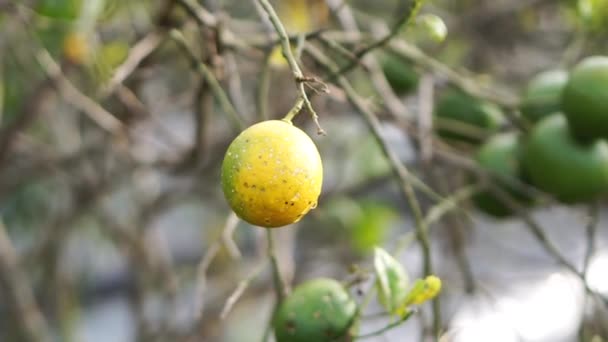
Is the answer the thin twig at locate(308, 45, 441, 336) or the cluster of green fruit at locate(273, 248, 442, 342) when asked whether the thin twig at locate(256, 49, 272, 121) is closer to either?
the thin twig at locate(308, 45, 441, 336)

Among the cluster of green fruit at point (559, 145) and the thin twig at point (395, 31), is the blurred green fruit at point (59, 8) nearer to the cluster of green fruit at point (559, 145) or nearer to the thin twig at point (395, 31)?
the thin twig at point (395, 31)

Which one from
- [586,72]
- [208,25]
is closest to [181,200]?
[208,25]

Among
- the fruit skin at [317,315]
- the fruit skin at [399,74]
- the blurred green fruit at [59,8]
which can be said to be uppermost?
the blurred green fruit at [59,8]

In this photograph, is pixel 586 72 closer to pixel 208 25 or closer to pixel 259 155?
pixel 208 25

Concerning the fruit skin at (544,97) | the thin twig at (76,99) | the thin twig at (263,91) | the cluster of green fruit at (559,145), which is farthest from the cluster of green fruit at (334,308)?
the thin twig at (76,99)

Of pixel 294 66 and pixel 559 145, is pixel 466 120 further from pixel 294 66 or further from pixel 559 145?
pixel 294 66

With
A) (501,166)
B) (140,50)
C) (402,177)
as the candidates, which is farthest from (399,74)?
(402,177)
